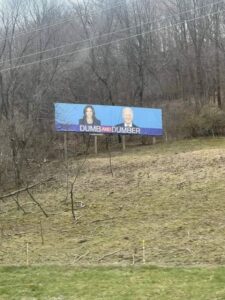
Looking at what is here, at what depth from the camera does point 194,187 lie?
68.4ft

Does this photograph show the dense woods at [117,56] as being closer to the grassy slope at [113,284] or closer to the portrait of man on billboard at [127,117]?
the portrait of man on billboard at [127,117]

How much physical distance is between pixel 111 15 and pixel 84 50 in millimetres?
3963

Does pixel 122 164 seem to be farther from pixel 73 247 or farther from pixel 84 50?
pixel 84 50

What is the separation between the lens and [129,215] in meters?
18.3

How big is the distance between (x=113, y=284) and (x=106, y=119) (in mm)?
22944

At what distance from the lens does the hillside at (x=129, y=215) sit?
1382cm

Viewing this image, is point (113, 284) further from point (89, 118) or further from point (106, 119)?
point (106, 119)

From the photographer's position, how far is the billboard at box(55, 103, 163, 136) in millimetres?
30922

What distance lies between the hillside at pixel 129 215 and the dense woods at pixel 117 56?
504 inches

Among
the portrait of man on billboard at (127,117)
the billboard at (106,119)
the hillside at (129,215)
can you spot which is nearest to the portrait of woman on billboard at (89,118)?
the billboard at (106,119)

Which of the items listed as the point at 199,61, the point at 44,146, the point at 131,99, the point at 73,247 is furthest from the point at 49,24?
the point at 73,247

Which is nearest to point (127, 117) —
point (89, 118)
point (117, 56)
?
point (89, 118)

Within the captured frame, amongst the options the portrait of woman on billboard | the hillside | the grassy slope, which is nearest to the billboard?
the portrait of woman on billboard

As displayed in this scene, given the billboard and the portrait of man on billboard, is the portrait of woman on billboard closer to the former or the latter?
the billboard
